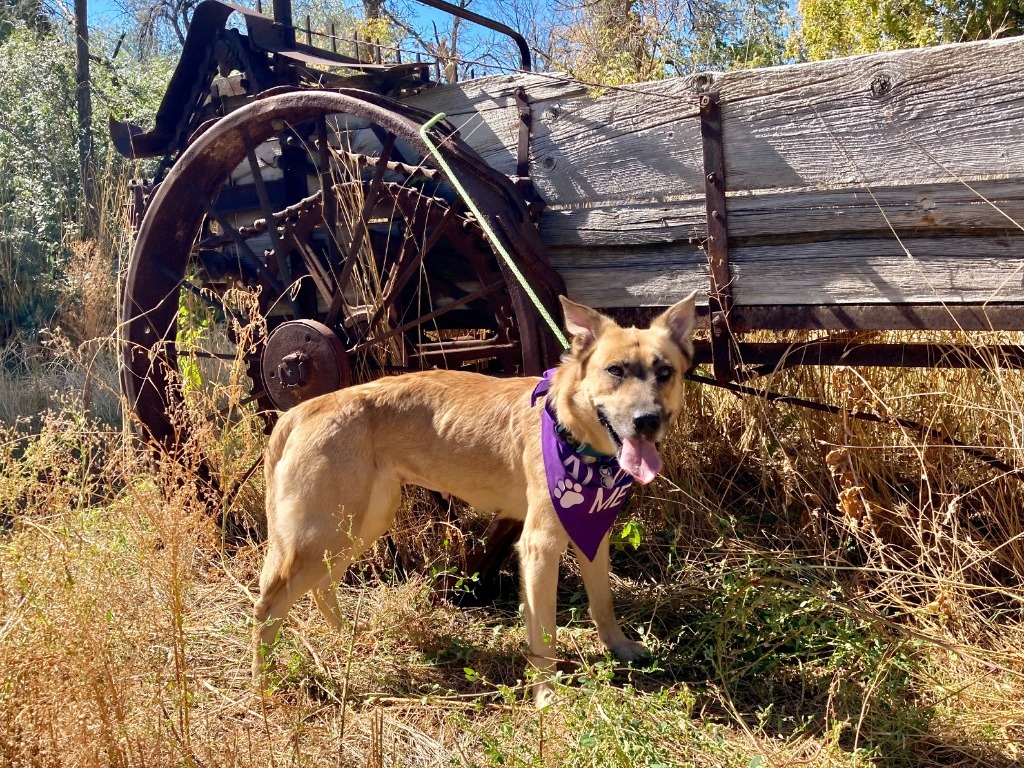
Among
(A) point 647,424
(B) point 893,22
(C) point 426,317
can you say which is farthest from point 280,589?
(B) point 893,22

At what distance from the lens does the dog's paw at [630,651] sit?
3924 mm

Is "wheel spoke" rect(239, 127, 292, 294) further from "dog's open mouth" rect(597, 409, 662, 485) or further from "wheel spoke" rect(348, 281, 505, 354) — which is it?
"dog's open mouth" rect(597, 409, 662, 485)

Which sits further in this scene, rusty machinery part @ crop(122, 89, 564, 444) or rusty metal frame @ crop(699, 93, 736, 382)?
rusty machinery part @ crop(122, 89, 564, 444)

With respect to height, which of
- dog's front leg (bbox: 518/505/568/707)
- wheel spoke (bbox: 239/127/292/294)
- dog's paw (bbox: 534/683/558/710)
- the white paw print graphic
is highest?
wheel spoke (bbox: 239/127/292/294)

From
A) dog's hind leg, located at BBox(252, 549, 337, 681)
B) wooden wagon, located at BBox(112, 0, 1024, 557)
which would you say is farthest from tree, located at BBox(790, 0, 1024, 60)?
dog's hind leg, located at BBox(252, 549, 337, 681)

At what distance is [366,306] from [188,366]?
161 centimetres

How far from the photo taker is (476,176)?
13.2ft

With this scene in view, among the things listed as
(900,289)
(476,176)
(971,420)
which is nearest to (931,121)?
(900,289)

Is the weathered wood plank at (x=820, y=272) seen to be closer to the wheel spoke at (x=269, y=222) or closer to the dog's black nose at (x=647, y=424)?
the dog's black nose at (x=647, y=424)

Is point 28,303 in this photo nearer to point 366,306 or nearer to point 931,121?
point 366,306

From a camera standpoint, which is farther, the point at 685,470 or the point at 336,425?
the point at 685,470

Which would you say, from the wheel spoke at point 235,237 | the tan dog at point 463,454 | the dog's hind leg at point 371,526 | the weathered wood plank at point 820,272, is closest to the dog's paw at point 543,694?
the tan dog at point 463,454

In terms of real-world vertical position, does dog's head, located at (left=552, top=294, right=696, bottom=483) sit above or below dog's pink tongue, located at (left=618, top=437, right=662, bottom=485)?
above

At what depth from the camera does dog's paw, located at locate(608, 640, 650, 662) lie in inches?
154
